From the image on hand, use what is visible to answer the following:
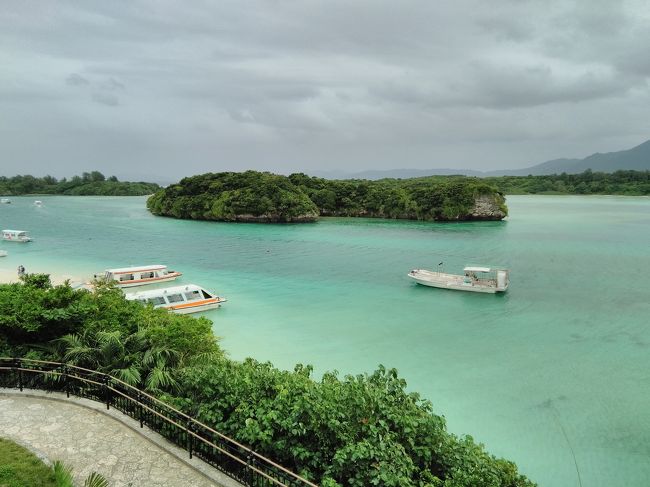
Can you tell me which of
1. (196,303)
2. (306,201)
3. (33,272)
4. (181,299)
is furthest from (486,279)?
(306,201)

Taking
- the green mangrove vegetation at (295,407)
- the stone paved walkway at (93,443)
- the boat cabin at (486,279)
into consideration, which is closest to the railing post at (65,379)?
the stone paved walkway at (93,443)

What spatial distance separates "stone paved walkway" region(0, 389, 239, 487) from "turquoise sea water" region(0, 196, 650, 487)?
9440 millimetres

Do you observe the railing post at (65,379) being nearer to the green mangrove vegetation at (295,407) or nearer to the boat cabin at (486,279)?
the green mangrove vegetation at (295,407)

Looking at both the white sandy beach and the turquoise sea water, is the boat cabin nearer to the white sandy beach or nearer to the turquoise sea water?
the turquoise sea water

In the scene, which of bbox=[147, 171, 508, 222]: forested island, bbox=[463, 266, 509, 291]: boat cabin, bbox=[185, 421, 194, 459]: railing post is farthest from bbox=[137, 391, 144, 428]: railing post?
bbox=[147, 171, 508, 222]: forested island

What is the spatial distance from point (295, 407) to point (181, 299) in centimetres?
1955

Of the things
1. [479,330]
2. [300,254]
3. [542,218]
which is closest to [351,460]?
[479,330]

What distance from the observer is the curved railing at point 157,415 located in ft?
26.6

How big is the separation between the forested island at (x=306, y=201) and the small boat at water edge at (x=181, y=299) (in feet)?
181

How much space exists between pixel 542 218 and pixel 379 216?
3171cm

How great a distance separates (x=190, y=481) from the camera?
8281 millimetres

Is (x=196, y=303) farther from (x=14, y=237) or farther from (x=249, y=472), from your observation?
(x=14, y=237)

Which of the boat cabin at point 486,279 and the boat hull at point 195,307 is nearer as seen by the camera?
the boat hull at point 195,307

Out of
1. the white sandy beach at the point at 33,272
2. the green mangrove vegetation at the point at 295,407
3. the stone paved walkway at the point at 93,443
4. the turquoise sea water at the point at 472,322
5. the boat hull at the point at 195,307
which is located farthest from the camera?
the white sandy beach at the point at 33,272
